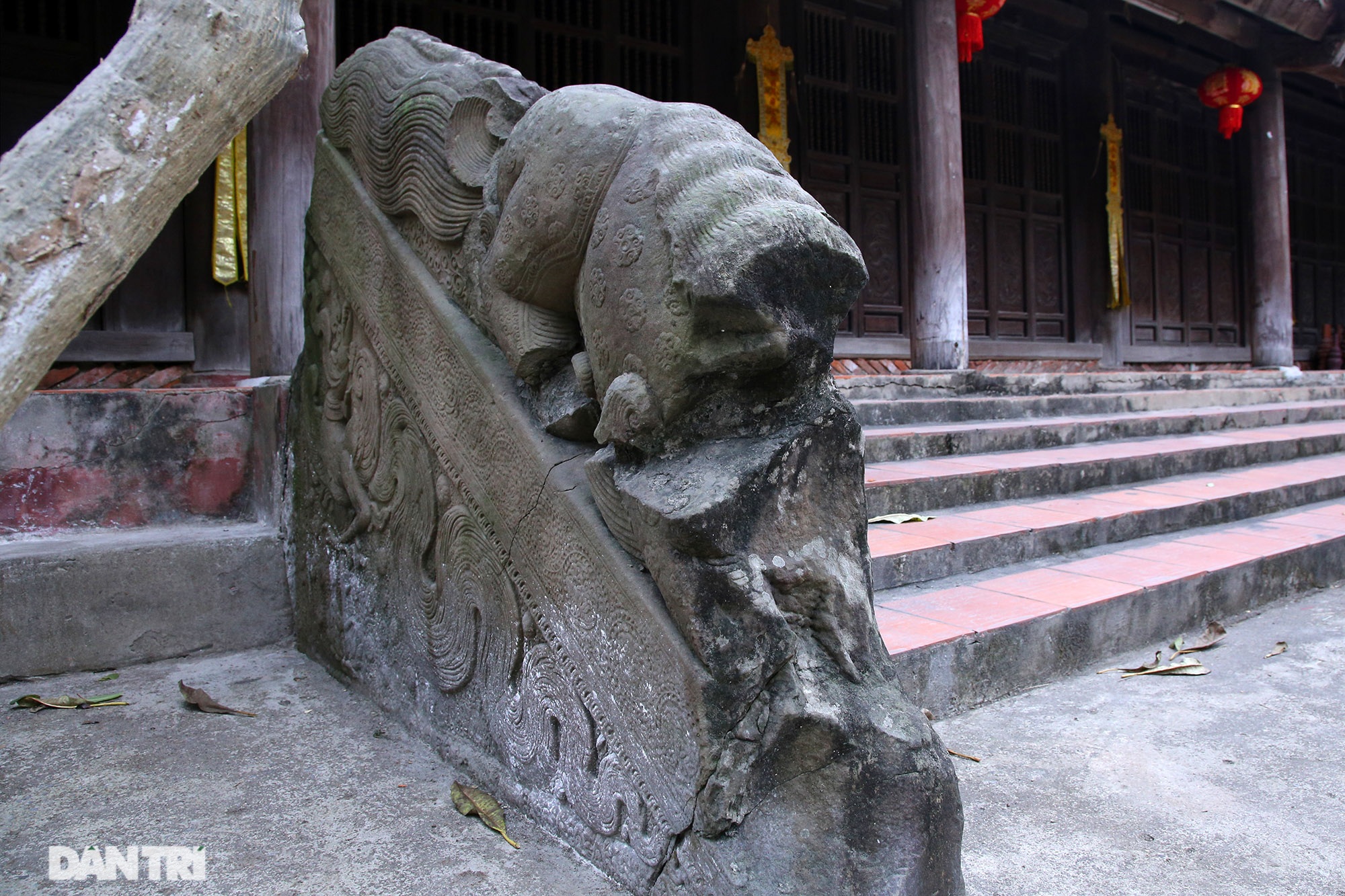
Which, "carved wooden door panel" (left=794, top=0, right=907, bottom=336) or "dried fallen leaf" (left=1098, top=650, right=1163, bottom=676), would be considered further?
"carved wooden door panel" (left=794, top=0, right=907, bottom=336)

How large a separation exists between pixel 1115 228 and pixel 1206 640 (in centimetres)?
753

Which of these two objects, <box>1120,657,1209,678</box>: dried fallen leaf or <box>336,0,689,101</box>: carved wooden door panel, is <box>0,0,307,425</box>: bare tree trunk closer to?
<box>1120,657,1209,678</box>: dried fallen leaf

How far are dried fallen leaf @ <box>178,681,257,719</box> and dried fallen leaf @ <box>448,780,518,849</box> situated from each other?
1.94 feet

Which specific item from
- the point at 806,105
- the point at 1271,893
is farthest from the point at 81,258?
the point at 806,105

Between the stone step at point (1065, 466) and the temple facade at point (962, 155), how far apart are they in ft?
5.10

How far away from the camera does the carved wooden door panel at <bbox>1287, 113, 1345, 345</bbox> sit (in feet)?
37.2

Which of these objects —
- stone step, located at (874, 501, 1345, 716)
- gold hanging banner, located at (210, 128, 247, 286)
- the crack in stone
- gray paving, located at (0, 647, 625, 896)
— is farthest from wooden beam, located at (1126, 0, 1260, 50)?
gray paving, located at (0, 647, 625, 896)

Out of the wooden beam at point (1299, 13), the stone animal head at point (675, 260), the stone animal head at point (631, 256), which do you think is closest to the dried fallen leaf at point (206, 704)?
the stone animal head at point (631, 256)

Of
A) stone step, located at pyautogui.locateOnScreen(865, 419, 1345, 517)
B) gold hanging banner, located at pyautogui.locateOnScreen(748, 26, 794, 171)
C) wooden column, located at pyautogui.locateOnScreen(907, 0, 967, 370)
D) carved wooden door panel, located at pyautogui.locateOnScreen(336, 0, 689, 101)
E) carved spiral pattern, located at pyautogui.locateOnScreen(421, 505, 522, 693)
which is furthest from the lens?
gold hanging banner, located at pyautogui.locateOnScreen(748, 26, 794, 171)

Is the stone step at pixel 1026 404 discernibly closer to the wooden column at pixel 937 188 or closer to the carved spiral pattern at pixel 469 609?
the wooden column at pixel 937 188

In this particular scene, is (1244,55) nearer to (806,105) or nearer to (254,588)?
(806,105)

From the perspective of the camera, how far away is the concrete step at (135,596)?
2051 mm

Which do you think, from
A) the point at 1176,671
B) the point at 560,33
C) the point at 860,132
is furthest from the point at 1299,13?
the point at 1176,671

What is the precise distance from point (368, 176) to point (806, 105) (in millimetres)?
5760
